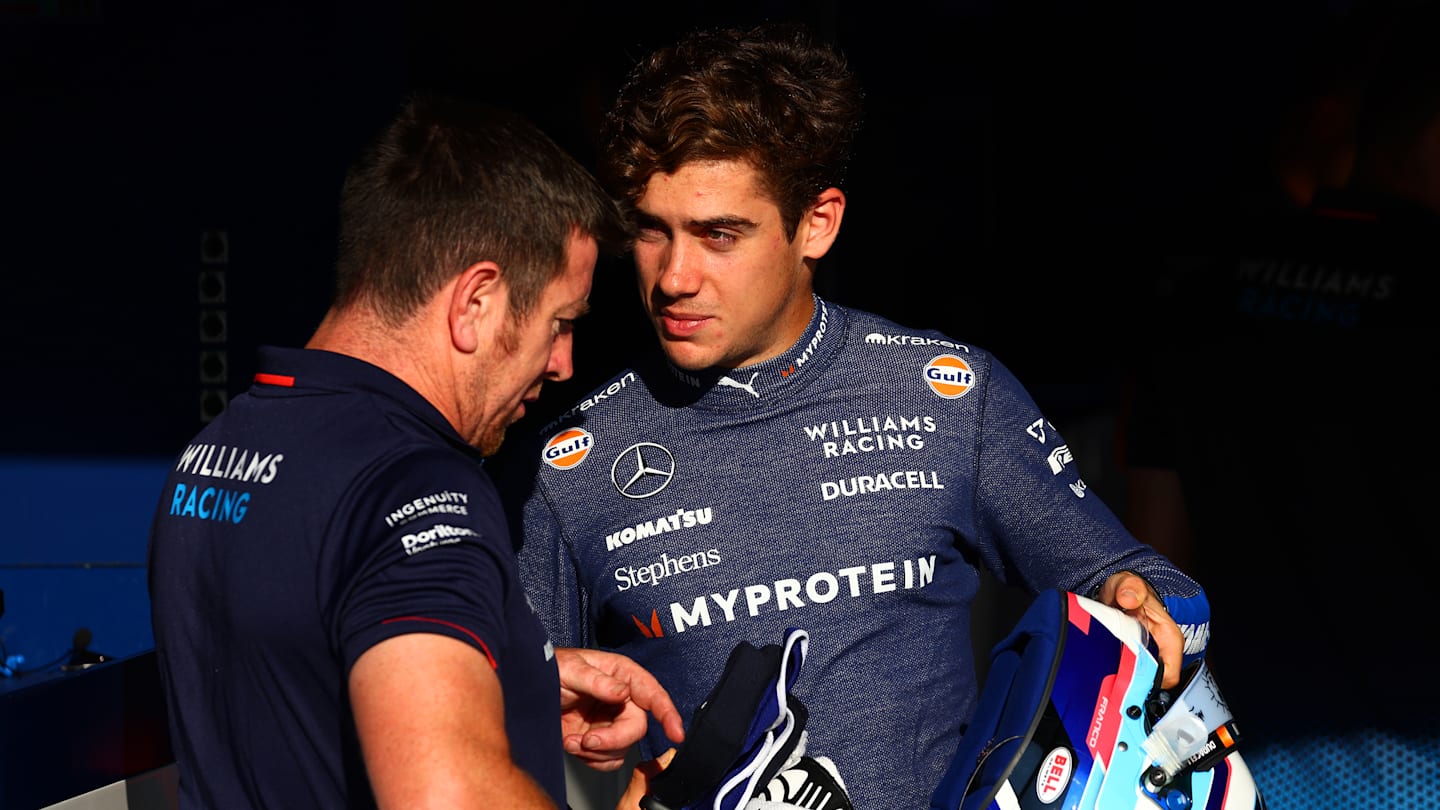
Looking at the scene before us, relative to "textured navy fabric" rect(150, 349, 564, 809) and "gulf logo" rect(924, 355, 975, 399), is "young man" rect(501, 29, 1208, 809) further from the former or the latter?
"textured navy fabric" rect(150, 349, 564, 809)

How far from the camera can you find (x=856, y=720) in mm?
1976

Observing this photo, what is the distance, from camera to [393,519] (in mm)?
1322

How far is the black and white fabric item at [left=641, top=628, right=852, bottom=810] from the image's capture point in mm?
1726

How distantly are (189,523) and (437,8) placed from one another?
2.11 metres

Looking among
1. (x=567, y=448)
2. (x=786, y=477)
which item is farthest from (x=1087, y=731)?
(x=567, y=448)

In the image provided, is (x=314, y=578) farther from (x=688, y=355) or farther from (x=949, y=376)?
(x=949, y=376)

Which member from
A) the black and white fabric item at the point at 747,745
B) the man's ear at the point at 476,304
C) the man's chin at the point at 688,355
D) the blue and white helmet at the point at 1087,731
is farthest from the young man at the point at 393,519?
the blue and white helmet at the point at 1087,731

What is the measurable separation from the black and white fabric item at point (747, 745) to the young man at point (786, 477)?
0.46 ft

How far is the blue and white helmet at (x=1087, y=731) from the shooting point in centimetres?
180

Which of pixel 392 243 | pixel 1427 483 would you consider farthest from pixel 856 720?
pixel 1427 483

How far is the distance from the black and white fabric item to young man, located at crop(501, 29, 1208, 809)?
142 mm

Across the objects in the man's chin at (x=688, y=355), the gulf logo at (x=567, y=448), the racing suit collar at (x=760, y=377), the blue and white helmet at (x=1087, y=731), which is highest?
the man's chin at (x=688, y=355)

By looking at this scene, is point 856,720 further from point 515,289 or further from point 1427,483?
point 1427,483

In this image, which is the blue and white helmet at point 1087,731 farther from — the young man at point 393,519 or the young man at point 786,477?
the young man at point 393,519
